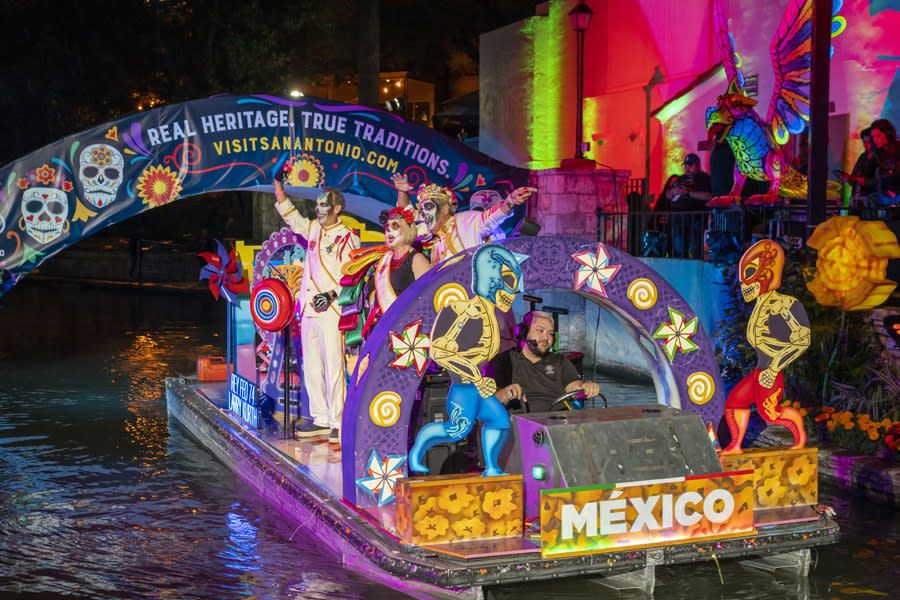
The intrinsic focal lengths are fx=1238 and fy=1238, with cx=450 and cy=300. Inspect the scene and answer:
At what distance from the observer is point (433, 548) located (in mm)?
7027

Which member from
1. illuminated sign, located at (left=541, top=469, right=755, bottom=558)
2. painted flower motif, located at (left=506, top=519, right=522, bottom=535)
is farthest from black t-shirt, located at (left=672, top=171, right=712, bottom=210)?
painted flower motif, located at (left=506, top=519, right=522, bottom=535)

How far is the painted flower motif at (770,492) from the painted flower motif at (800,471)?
0.35 ft

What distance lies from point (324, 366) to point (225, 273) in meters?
2.22

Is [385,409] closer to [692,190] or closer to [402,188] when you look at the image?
[402,188]

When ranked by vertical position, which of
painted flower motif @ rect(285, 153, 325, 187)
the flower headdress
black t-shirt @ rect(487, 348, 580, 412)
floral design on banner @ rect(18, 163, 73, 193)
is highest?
painted flower motif @ rect(285, 153, 325, 187)

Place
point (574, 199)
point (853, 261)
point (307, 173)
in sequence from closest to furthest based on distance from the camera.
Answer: point (853, 261) < point (307, 173) < point (574, 199)

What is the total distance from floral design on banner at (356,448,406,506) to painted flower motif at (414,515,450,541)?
711 millimetres

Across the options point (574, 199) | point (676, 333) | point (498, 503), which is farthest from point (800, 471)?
point (574, 199)

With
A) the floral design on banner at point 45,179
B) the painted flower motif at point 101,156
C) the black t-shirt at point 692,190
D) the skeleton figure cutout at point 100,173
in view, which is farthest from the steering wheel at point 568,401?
the black t-shirt at point 692,190

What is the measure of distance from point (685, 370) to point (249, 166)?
14.6 ft

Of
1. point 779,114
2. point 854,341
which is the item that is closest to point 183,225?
point 779,114

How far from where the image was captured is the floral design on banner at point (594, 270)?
7922mm

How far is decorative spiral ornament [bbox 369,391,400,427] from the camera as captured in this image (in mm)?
7656

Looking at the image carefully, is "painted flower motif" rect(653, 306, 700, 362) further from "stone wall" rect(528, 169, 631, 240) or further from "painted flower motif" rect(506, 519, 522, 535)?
"stone wall" rect(528, 169, 631, 240)
